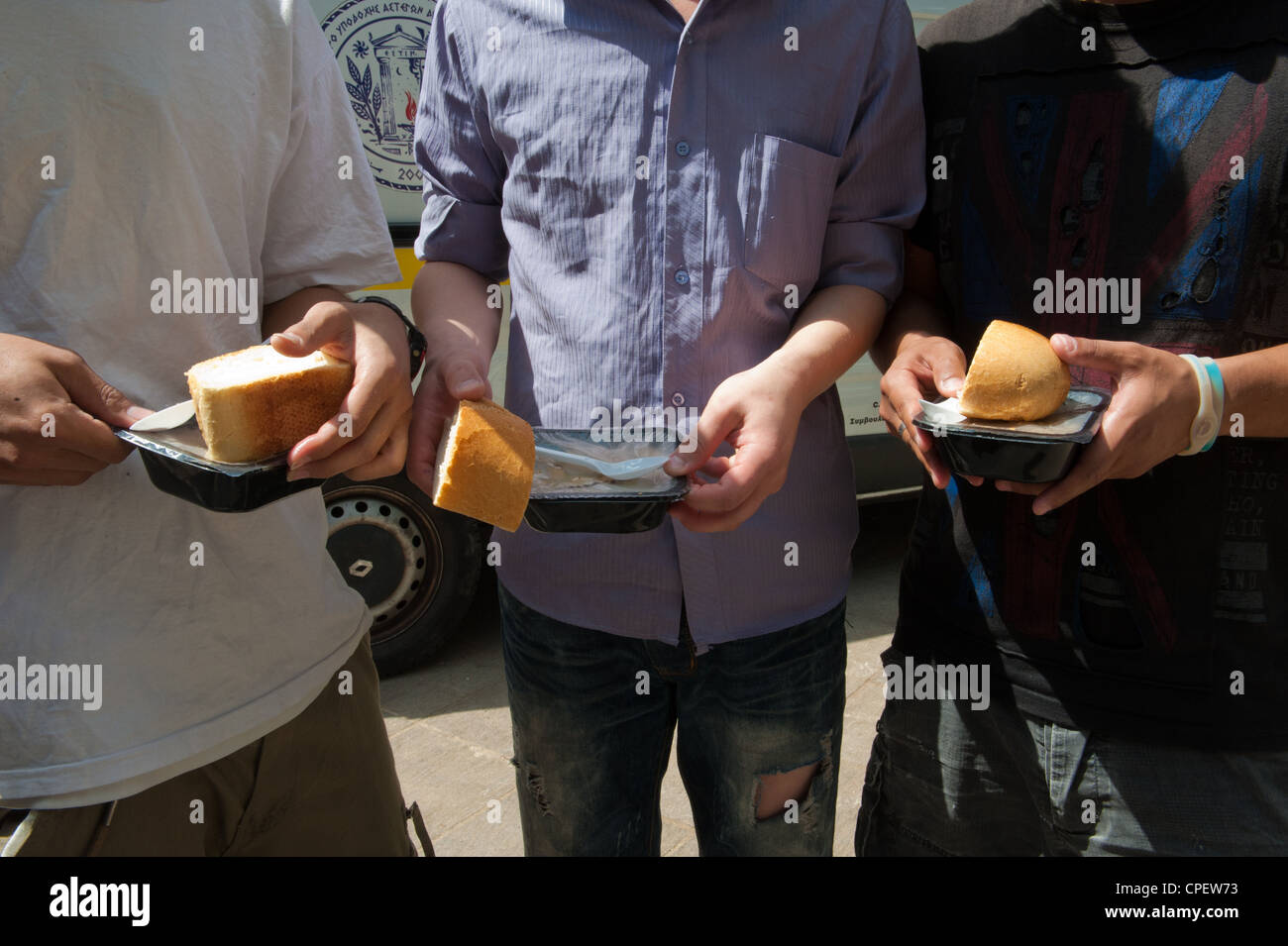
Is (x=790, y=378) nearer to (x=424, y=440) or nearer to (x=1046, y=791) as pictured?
(x=424, y=440)

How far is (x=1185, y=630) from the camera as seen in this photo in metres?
1.44

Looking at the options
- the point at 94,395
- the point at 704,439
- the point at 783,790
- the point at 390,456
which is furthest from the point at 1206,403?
the point at 94,395

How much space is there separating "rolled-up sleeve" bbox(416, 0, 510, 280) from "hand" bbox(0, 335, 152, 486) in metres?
0.67

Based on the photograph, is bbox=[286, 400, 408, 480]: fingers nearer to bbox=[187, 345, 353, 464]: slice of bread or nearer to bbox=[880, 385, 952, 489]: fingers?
bbox=[187, 345, 353, 464]: slice of bread

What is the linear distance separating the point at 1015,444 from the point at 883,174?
1.95 ft

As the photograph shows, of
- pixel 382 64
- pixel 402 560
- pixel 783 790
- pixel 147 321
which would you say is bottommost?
pixel 402 560

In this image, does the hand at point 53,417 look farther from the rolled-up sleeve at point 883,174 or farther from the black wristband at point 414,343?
the rolled-up sleeve at point 883,174

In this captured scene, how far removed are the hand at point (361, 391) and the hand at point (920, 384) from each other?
0.75 m

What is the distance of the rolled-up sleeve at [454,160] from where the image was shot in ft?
5.68

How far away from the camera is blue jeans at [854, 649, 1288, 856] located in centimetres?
142

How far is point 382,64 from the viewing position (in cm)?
324

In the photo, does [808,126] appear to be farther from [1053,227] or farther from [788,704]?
[788,704]

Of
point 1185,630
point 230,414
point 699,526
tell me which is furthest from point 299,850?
point 1185,630

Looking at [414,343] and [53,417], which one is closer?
[53,417]
